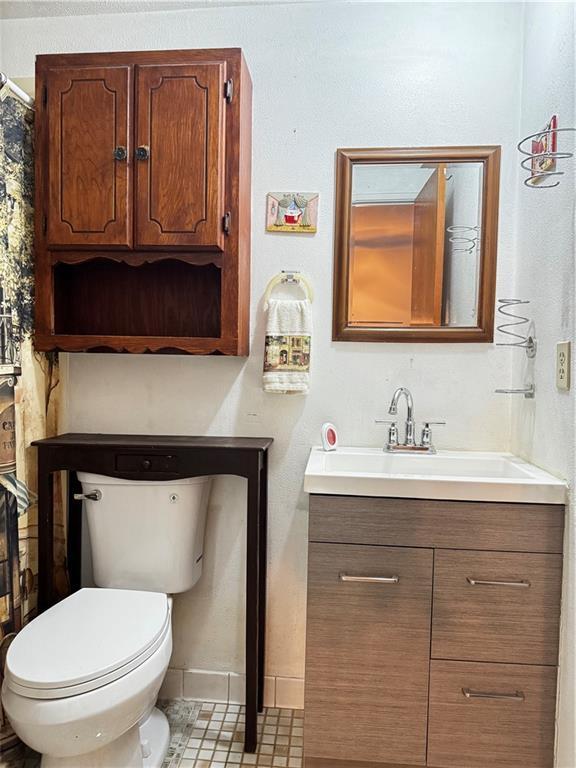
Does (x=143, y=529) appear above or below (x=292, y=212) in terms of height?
below

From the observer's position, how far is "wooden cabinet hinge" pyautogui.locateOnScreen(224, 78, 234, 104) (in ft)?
5.40

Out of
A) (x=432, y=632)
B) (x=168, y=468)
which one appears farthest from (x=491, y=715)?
(x=168, y=468)

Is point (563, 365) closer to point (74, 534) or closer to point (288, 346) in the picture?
point (288, 346)

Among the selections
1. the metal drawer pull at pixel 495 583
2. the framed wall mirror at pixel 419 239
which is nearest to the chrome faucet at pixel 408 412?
the framed wall mirror at pixel 419 239

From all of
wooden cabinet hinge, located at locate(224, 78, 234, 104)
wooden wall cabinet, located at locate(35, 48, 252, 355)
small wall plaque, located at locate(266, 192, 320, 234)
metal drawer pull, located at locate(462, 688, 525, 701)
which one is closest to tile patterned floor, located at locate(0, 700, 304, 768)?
metal drawer pull, located at locate(462, 688, 525, 701)

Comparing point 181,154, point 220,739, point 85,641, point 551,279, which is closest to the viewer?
point 85,641

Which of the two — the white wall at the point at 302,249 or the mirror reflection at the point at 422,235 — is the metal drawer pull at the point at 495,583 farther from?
the mirror reflection at the point at 422,235

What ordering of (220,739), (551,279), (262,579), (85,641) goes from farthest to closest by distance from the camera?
(262,579) → (220,739) → (551,279) → (85,641)

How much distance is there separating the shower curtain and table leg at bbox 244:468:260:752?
0.69 metres

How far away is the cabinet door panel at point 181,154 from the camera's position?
1.64 metres

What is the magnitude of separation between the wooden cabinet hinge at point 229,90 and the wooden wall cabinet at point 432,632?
122 cm

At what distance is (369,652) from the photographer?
1.47m

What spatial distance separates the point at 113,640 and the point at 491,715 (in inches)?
39.7

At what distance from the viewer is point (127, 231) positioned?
167 centimetres
